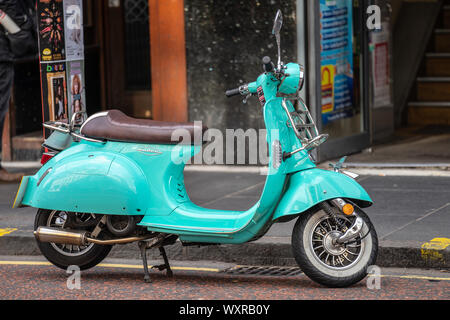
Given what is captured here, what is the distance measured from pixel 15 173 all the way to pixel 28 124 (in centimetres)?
126

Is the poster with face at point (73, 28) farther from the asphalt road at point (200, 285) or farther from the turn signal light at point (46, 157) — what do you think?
the asphalt road at point (200, 285)

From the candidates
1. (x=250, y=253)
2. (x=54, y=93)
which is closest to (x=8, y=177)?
(x=54, y=93)

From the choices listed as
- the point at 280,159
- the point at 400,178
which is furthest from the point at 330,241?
the point at 400,178

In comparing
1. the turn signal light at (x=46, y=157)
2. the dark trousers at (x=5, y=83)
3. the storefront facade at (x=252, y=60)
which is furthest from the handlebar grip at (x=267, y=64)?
→ the dark trousers at (x=5, y=83)

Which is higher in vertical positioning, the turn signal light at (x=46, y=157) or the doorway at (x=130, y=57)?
the doorway at (x=130, y=57)

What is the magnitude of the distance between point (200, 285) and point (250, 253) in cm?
74

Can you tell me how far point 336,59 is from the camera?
1002 centimetres

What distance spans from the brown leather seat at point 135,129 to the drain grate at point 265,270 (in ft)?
3.34

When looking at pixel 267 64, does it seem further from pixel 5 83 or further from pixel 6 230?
pixel 5 83

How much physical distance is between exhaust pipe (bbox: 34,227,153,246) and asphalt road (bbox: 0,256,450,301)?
0.92 ft

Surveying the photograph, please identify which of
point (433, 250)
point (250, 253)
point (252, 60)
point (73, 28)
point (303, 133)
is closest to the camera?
point (303, 133)

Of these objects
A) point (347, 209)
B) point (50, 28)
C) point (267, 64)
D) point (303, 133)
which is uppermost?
point (50, 28)

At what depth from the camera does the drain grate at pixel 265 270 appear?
246 inches

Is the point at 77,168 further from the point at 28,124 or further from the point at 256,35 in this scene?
the point at 28,124
